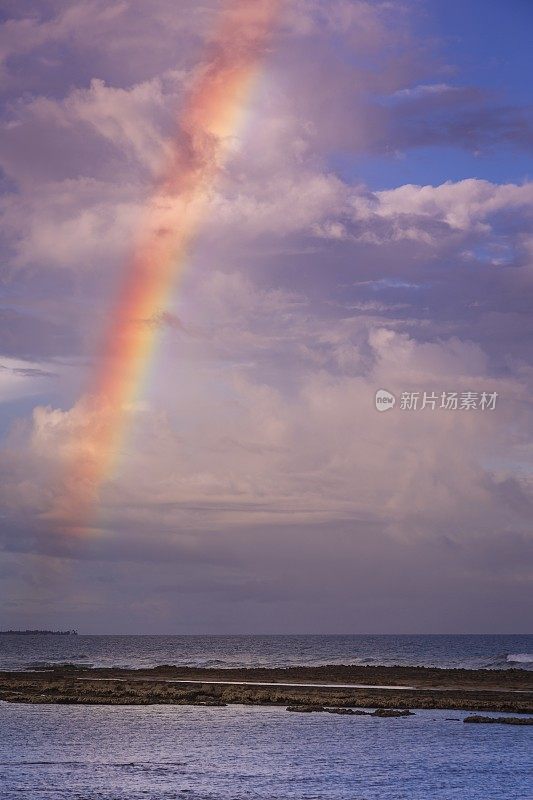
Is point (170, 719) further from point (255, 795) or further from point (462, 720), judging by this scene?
point (255, 795)

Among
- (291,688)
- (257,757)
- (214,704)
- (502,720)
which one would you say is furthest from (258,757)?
(291,688)

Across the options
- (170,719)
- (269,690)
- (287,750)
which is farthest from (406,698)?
(287,750)

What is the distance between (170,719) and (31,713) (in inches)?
445

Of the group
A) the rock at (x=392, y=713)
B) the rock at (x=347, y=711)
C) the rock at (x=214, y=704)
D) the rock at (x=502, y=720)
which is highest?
the rock at (x=502, y=720)

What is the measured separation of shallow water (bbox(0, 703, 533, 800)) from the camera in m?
38.4

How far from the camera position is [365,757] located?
155ft

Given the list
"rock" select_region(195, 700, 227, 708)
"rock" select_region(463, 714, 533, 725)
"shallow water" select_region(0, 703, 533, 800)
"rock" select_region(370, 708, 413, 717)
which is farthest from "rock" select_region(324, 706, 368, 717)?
"rock" select_region(195, 700, 227, 708)

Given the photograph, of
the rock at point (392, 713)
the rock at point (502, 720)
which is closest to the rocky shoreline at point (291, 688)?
the rock at point (392, 713)

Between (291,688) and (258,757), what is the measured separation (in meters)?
41.5

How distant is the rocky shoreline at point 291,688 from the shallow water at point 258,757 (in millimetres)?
7425

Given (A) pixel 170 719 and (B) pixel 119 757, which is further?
A: (A) pixel 170 719

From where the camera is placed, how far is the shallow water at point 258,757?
38.4 metres

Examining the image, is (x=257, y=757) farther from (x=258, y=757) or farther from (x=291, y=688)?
(x=291, y=688)

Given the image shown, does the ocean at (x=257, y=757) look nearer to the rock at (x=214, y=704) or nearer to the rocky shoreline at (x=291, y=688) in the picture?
the rock at (x=214, y=704)
